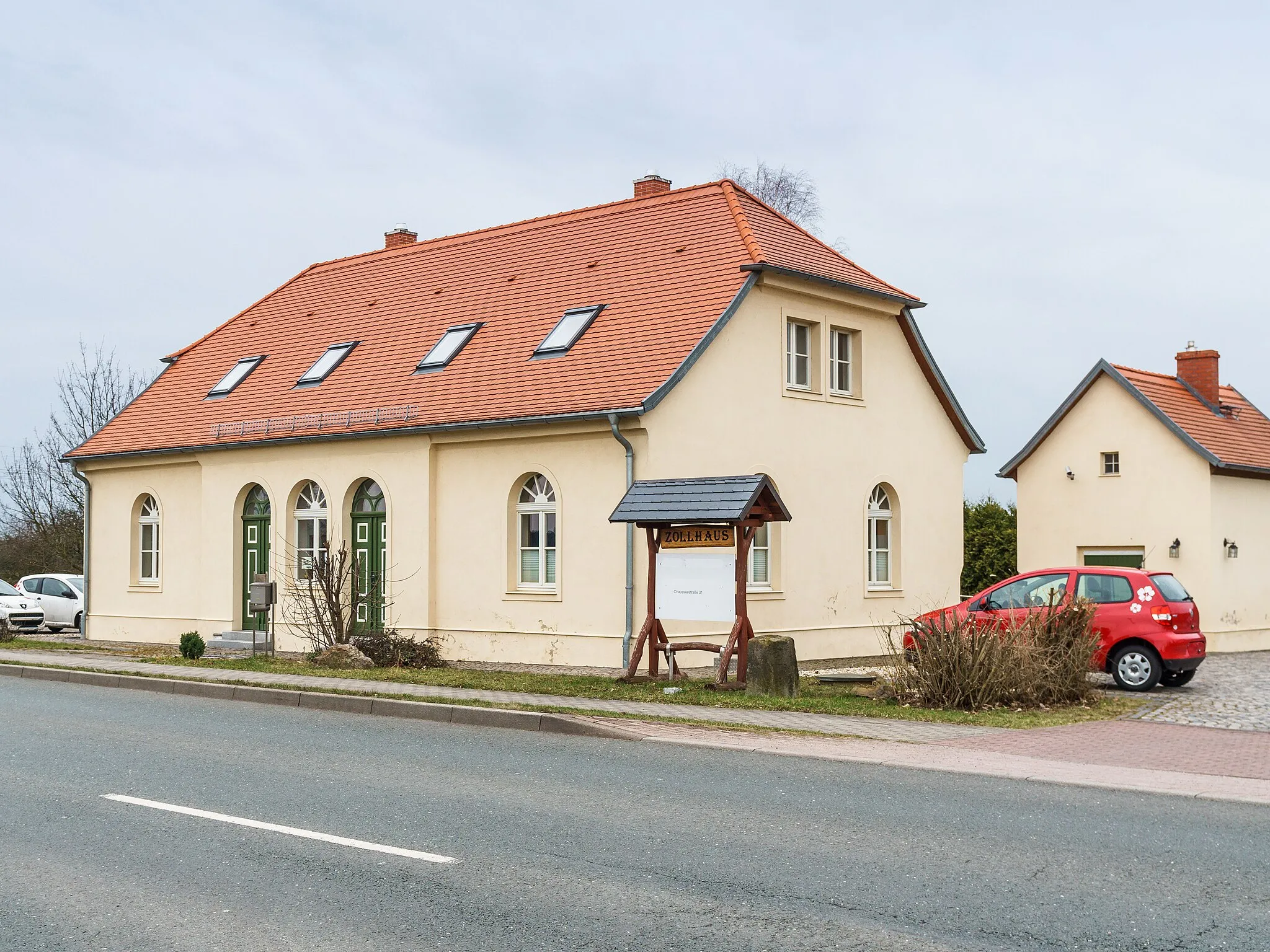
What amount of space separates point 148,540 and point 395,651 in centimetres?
1071

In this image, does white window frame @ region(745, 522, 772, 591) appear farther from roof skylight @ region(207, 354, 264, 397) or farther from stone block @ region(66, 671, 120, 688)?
roof skylight @ region(207, 354, 264, 397)

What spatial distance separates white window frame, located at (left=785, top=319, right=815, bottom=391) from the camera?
71.7 ft

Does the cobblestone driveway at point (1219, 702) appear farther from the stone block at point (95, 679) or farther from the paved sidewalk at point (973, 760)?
the stone block at point (95, 679)

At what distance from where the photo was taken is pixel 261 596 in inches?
867

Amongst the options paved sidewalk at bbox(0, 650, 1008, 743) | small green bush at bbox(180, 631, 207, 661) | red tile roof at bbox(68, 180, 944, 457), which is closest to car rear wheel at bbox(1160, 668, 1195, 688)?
paved sidewalk at bbox(0, 650, 1008, 743)

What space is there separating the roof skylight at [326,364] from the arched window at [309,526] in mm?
2121

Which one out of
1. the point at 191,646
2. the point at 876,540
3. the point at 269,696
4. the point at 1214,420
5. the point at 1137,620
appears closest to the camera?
the point at 269,696

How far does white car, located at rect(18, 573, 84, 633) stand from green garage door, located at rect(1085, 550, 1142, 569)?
2310cm

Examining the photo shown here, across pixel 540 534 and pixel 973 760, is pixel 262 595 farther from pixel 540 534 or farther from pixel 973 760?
pixel 973 760

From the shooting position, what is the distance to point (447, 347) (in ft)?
77.8

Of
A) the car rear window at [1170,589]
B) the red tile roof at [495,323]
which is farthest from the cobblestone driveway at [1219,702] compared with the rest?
the red tile roof at [495,323]

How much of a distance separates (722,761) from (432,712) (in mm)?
4247

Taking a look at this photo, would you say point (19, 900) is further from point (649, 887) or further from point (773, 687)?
point (773, 687)

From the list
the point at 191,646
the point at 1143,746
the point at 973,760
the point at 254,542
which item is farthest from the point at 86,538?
the point at 1143,746
